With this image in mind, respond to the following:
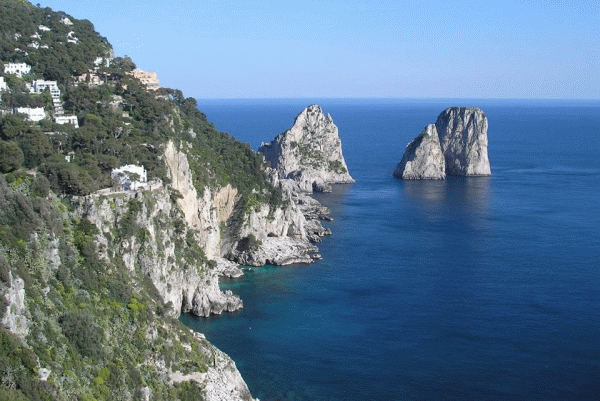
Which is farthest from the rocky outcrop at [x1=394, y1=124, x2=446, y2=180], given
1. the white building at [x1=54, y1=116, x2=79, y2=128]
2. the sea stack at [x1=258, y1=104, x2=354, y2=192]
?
the white building at [x1=54, y1=116, x2=79, y2=128]

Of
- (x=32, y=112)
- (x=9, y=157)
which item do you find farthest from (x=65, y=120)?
(x=9, y=157)

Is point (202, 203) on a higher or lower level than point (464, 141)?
lower

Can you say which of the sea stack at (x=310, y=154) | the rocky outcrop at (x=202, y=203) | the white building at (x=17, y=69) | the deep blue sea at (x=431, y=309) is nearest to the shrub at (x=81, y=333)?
the deep blue sea at (x=431, y=309)

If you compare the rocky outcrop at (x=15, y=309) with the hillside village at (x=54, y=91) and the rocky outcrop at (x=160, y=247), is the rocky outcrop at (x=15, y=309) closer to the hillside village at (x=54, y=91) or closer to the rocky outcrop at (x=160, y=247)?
the rocky outcrop at (x=160, y=247)

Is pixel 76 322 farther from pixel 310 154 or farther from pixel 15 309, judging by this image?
pixel 310 154

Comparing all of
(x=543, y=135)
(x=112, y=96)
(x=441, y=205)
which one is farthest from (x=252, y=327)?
(x=543, y=135)

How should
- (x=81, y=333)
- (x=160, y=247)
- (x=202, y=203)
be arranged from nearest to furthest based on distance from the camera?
(x=81, y=333) → (x=160, y=247) → (x=202, y=203)
